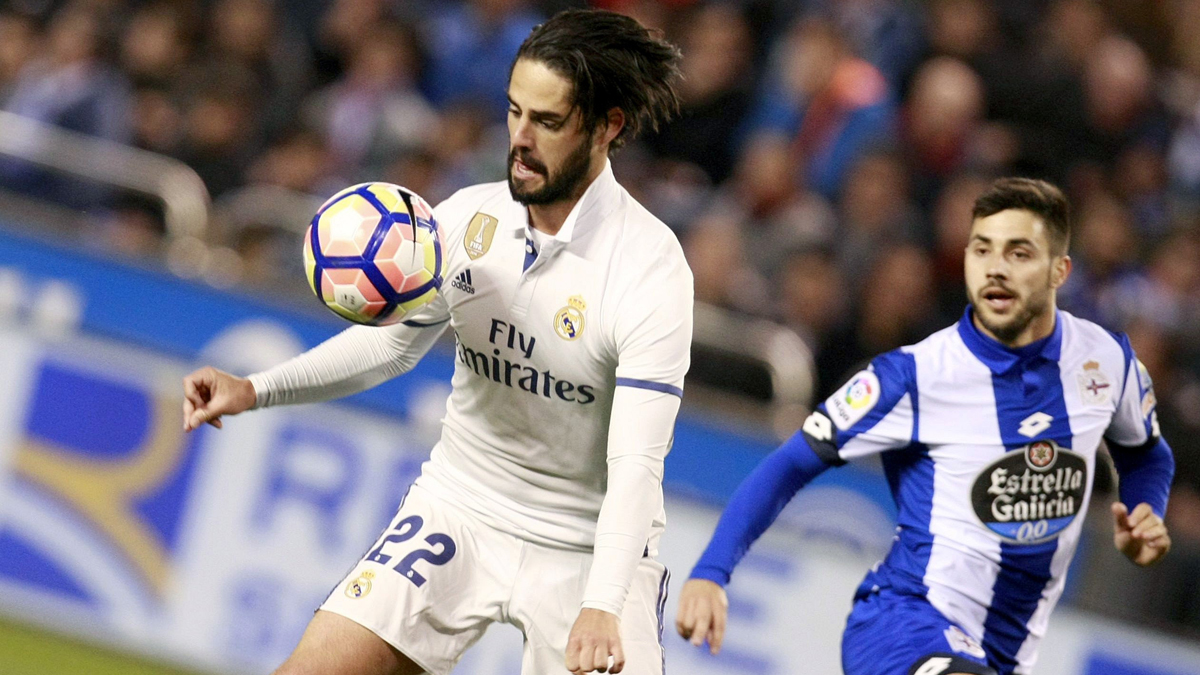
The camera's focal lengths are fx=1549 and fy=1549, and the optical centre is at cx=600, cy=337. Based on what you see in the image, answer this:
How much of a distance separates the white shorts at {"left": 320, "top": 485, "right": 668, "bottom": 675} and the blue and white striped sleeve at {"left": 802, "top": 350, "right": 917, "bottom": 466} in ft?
2.12

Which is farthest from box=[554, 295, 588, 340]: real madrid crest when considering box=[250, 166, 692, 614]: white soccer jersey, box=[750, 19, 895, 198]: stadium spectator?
box=[750, 19, 895, 198]: stadium spectator

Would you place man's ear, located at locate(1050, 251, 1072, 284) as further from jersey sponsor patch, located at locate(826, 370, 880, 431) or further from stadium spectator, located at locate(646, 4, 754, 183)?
stadium spectator, located at locate(646, 4, 754, 183)

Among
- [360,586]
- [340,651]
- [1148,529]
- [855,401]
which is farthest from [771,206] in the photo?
[340,651]

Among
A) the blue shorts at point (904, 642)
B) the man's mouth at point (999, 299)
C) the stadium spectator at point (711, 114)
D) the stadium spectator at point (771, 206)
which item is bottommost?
the blue shorts at point (904, 642)

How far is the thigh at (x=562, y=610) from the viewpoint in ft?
14.0

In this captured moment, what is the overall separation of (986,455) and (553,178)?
154cm

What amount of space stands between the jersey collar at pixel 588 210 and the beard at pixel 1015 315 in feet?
3.85

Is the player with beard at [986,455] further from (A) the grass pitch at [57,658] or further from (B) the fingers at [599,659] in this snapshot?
(A) the grass pitch at [57,658]

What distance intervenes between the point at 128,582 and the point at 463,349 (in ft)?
11.5

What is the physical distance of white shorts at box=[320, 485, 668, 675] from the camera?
165 inches

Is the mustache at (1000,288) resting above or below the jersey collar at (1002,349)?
above

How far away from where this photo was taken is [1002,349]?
4.65 meters

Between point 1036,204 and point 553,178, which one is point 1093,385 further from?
point 553,178

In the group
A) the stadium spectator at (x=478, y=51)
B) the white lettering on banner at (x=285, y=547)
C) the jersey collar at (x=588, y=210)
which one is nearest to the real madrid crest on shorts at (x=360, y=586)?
the jersey collar at (x=588, y=210)
